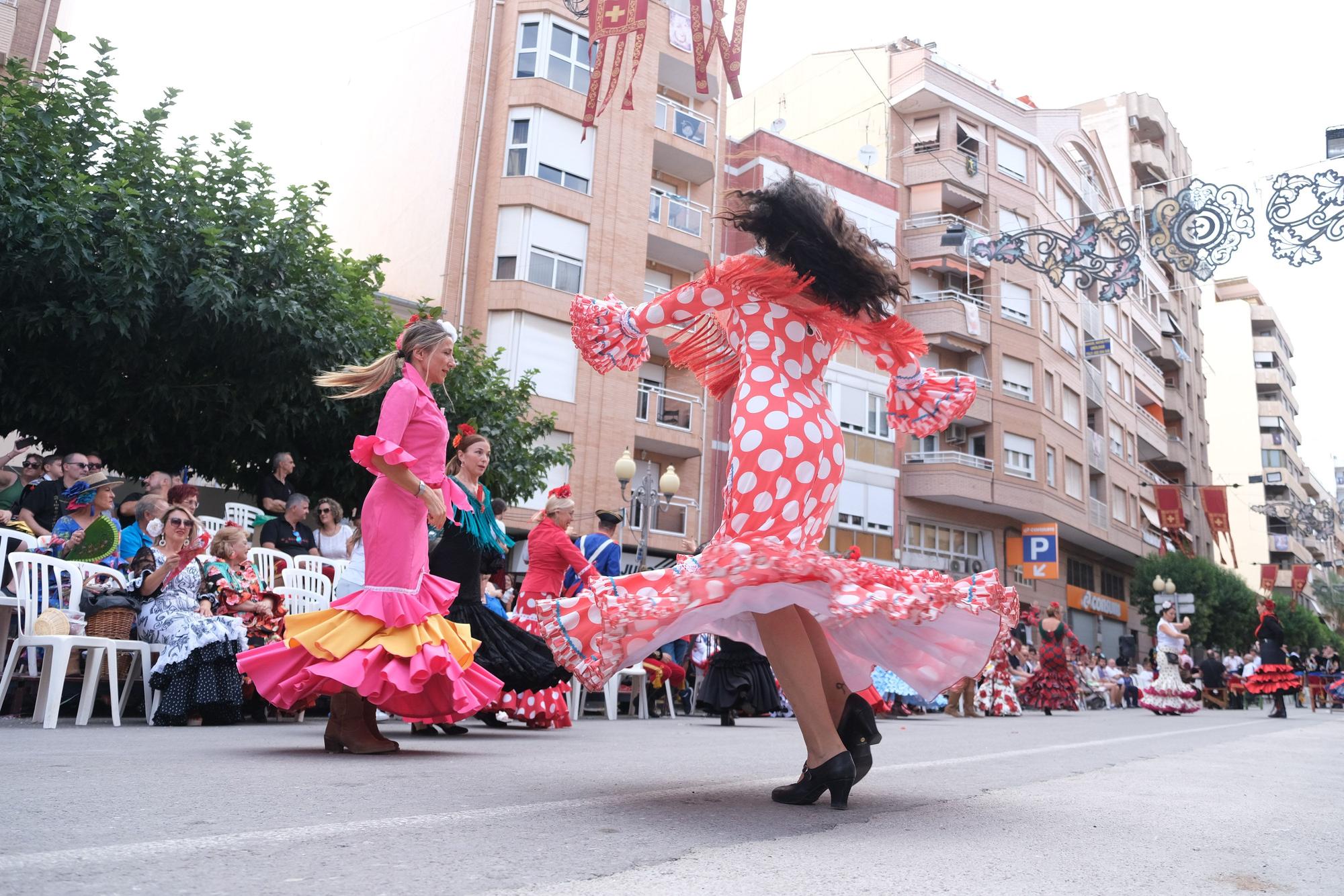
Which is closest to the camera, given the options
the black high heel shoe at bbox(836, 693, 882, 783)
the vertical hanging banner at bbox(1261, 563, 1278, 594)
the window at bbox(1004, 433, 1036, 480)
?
the black high heel shoe at bbox(836, 693, 882, 783)

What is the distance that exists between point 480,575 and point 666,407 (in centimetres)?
2347

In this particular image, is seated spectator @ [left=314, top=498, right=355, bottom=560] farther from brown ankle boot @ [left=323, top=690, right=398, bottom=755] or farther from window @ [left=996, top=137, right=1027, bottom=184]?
window @ [left=996, top=137, right=1027, bottom=184]

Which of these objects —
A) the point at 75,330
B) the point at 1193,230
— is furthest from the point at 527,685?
the point at 1193,230

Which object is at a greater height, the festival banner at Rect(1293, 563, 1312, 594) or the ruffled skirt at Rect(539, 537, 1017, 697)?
the festival banner at Rect(1293, 563, 1312, 594)

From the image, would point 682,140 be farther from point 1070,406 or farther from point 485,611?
point 485,611

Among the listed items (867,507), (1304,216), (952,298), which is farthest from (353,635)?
(952,298)

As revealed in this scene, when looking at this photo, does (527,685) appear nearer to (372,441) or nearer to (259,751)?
(259,751)

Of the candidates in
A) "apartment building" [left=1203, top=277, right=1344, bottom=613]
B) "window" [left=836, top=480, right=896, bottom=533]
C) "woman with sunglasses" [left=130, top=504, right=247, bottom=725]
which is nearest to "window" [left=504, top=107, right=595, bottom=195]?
"window" [left=836, top=480, right=896, bottom=533]

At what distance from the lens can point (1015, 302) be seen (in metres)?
38.6

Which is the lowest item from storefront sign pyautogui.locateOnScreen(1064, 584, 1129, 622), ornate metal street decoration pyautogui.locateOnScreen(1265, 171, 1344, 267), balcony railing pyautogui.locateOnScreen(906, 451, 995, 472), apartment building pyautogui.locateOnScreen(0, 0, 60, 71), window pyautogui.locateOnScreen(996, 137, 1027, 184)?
storefront sign pyautogui.locateOnScreen(1064, 584, 1129, 622)

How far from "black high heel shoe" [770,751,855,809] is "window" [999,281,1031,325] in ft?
121

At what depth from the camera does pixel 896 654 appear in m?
3.85

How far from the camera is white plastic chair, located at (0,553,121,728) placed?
6449mm

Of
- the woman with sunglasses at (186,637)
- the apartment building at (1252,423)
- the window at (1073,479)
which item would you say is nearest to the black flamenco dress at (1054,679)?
the woman with sunglasses at (186,637)
